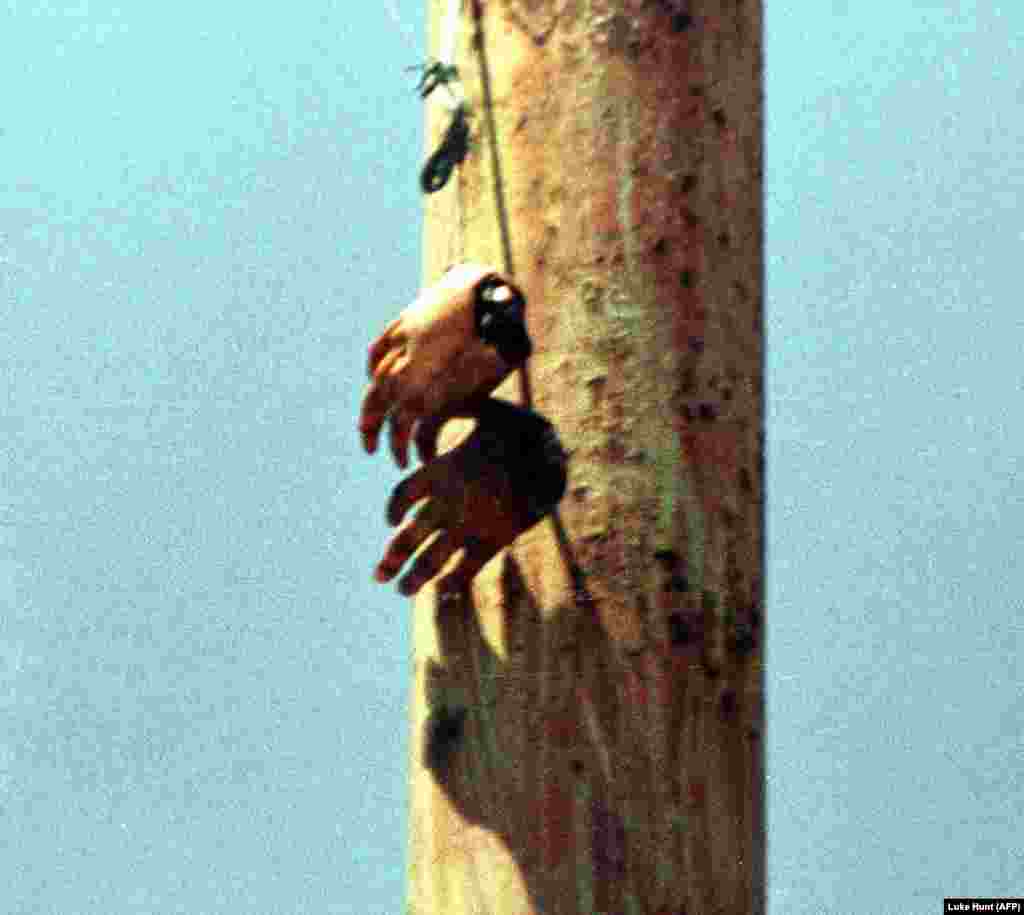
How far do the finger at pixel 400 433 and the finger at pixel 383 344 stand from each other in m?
0.07

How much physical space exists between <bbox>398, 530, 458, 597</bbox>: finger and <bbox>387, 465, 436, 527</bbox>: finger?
8 cm

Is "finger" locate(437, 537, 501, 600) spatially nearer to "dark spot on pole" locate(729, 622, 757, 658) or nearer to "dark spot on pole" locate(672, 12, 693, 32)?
"dark spot on pole" locate(729, 622, 757, 658)

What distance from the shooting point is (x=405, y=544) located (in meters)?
3.59

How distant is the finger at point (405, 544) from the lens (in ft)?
11.7

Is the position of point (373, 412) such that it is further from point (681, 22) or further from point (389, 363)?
point (681, 22)

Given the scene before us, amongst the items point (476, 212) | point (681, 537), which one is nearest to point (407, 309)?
point (476, 212)

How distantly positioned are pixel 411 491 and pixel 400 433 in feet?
0.26

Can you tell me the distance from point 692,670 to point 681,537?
0.17 m

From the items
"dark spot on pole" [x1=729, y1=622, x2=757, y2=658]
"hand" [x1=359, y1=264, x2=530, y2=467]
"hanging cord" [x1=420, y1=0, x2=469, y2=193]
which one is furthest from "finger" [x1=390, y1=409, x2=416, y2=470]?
"dark spot on pole" [x1=729, y1=622, x2=757, y2=658]

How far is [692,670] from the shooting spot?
3.42m

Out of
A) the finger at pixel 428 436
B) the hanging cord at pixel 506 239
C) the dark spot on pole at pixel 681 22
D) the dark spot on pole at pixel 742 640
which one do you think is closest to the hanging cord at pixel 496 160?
the hanging cord at pixel 506 239

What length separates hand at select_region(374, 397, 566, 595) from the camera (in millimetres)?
3459

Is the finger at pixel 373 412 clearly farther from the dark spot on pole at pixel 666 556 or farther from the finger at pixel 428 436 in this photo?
the dark spot on pole at pixel 666 556

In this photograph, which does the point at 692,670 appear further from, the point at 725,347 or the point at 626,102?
the point at 626,102
